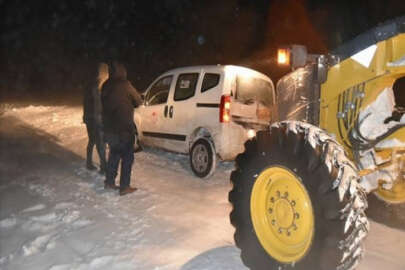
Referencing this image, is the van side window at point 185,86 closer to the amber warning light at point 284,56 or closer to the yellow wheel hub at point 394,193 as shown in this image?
A: the amber warning light at point 284,56

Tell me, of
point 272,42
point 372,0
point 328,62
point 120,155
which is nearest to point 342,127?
point 328,62

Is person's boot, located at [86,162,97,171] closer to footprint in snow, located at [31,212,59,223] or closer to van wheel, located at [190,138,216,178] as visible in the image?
van wheel, located at [190,138,216,178]

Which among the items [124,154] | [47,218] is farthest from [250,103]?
[47,218]

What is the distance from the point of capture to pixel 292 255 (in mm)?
3523

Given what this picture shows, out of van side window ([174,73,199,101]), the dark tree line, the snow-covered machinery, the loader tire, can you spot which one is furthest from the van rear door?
the dark tree line

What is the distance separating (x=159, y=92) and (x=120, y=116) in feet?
9.21

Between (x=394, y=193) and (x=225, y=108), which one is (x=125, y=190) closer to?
(x=225, y=108)

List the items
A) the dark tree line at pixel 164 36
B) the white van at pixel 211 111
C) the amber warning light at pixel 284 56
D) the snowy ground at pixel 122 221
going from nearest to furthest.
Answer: the amber warning light at pixel 284 56 → the snowy ground at pixel 122 221 → the white van at pixel 211 111 → the dark tree line at pixel 164 36

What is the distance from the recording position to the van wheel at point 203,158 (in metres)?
7.78

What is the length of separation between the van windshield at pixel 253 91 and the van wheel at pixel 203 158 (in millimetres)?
1060

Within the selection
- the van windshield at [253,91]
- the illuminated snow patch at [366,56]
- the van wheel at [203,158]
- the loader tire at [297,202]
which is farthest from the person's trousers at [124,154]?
the illuminated snow patch at [366,56]

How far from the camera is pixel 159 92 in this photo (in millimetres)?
9320

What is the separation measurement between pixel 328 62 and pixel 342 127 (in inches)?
24.5

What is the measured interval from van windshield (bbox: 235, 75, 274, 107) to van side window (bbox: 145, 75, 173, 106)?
1.89 m
